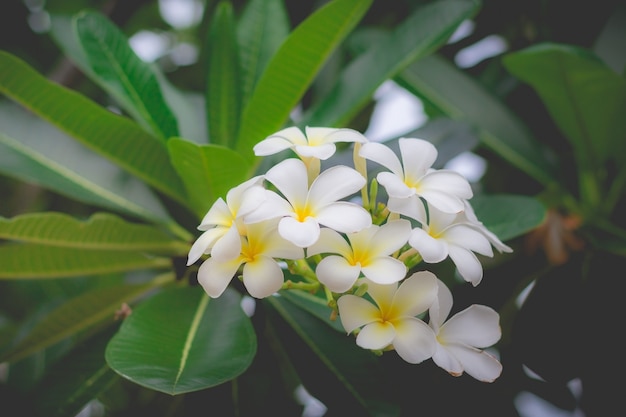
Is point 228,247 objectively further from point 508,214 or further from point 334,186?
point 508,214

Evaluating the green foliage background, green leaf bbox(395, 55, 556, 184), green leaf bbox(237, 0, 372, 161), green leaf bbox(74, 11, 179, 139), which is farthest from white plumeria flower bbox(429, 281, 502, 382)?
green leaf bbox(395, 55, 556, 184)

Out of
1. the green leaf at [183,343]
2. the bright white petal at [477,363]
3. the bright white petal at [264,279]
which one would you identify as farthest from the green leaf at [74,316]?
the bright white petal at [477,363]

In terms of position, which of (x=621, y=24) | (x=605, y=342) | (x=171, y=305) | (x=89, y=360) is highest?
(x=621, y=24)

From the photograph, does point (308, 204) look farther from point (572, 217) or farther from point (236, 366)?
point (572, 217)

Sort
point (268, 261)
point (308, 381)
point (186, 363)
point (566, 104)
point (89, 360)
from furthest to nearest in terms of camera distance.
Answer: point (566, 104) → point (89, 360) → point (308, 381) → point (186, 363) → point (268, 261)

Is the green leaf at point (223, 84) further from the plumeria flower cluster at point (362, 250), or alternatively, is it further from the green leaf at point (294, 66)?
the plumeria flower cluster at point (362, 250)

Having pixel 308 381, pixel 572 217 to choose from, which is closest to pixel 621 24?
pixel 572 217

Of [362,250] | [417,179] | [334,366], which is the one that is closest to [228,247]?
[362,250]

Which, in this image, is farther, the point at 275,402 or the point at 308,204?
the point at 275,402
